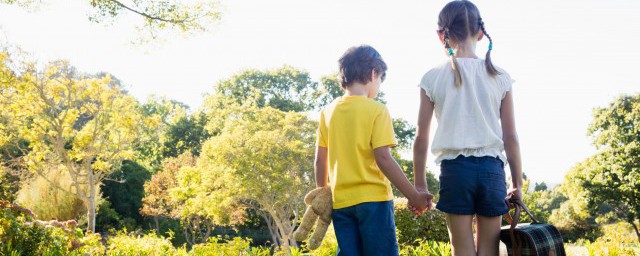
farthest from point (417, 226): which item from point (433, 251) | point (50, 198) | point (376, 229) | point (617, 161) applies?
point (617, 161)

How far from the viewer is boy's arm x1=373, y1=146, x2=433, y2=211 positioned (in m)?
2.27

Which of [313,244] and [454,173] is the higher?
[454,173]

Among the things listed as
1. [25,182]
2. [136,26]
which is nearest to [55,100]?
[25,182]

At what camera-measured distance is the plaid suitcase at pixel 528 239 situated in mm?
2057

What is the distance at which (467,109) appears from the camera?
218 cm

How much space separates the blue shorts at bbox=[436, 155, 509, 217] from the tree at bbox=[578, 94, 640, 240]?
782 inches

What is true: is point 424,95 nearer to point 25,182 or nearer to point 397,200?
point 397,200

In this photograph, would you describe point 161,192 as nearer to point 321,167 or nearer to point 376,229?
point 321,167

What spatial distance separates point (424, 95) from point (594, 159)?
21.4 meters

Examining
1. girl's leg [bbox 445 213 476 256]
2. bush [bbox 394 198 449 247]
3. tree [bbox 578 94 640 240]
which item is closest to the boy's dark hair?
girl's leg [bbox 445 213 476 256]

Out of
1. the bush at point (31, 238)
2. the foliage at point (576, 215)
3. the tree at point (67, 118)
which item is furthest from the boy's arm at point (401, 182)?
the foliage at point (576, 215)

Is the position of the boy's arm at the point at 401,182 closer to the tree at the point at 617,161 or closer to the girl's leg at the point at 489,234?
the girl's leg at the point at 489,234

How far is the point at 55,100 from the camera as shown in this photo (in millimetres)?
12477

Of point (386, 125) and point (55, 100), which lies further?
point (55, 100)
